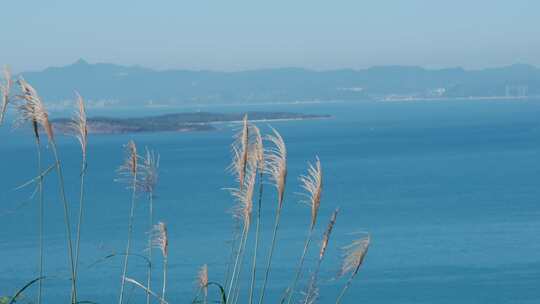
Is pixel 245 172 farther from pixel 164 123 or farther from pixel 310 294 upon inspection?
pixel 164 123

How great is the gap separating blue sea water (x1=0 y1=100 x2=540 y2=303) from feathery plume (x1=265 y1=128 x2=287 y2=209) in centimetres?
45

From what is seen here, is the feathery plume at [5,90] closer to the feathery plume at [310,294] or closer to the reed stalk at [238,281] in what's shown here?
the reed stalk at [238,281]

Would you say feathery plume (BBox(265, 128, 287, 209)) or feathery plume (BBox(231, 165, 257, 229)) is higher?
feathery plume (BBox(265, 128, 287, 209))

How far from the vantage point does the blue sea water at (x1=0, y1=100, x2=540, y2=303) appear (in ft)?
66.7

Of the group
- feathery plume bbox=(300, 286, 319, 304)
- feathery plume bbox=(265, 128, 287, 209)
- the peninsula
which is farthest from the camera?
the peninsula

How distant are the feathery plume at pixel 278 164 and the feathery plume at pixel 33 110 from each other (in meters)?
0.56

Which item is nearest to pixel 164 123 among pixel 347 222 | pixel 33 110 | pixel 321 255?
pixel 347 222

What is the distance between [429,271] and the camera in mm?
22969

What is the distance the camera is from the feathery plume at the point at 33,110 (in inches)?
96.9

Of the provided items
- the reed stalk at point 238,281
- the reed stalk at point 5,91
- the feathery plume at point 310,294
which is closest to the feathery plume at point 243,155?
the reed stalk at point 238,281

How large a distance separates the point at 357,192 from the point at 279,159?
121ft

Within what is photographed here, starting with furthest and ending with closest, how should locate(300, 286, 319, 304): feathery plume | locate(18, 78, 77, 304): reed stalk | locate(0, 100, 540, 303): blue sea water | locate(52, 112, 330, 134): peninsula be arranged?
locate(52, 112, 330, 134): peninsula, locate(0, 100, 540, 303): blue sea water, locate(300, 286, 319, 304): feathery plume, locate(18, 78, 77, 304): reed stalk

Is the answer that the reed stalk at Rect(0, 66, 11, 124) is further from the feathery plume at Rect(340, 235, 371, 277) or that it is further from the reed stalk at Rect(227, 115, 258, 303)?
the feathery plume at Rect(340, 235, 371, 277)

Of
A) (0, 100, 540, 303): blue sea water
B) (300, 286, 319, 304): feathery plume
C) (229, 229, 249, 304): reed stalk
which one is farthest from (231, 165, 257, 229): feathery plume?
(0, 100, 540, 303): blue sea water
